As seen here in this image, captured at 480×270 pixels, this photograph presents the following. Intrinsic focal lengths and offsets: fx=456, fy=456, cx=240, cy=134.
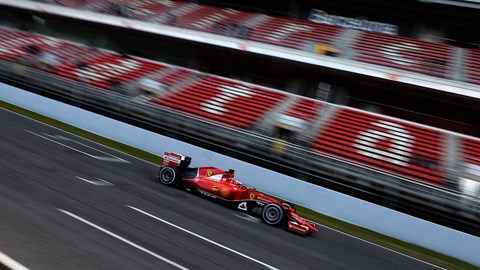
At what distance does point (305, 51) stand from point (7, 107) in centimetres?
1332

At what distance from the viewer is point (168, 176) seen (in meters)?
11.9

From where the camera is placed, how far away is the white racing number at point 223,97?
1939 cm

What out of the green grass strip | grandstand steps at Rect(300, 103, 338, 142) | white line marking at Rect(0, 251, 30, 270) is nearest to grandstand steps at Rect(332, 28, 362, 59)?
grandstand steps at Rect(300, 103, 338, 142)

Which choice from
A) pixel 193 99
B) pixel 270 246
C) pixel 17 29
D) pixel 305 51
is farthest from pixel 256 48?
pixel 17 29

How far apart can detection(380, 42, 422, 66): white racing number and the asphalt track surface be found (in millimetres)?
9324

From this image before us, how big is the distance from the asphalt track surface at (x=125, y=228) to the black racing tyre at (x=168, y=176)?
30 cm

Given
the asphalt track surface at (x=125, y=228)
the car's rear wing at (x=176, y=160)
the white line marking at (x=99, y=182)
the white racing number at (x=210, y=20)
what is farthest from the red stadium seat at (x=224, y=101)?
the white line marking at (x=99, y=182)

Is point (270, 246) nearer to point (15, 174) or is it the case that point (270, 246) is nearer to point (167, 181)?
point (167, 181)

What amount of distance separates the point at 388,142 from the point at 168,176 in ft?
28.3

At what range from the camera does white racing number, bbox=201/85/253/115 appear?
19.4 meters

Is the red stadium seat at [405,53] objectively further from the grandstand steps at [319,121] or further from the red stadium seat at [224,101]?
the red stadium seat at [224,101]

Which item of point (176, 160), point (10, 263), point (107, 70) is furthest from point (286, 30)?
point (10, 263)

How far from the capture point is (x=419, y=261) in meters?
10.4

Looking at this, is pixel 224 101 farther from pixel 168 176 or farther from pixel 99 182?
pixel 99 182
